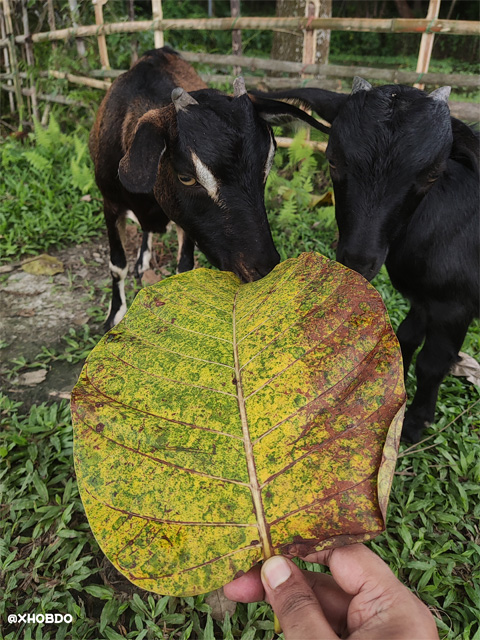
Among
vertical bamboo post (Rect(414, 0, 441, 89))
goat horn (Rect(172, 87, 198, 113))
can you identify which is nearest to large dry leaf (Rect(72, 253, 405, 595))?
goat horn (Rect(172, 87, 198, 113))

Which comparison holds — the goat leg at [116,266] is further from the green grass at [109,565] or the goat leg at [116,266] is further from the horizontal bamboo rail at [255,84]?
the horizontal bamboo rail at [255,84]

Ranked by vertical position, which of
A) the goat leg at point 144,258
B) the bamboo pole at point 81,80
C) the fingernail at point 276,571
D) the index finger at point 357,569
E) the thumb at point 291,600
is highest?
the bamboo pole at point 81,80

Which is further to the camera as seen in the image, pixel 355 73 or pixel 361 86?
pixel 355 73

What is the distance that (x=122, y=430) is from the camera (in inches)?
45.6

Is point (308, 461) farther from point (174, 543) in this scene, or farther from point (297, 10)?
point (297, 10)

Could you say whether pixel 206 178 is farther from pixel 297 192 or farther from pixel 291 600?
pixel 297 192

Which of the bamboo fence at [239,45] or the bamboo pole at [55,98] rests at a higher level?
the bamboo fence at [239,45]

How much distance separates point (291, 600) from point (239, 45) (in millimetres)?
7501

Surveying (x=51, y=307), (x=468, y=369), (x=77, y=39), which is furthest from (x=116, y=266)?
(x=77, y=39)

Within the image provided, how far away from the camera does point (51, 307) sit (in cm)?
427

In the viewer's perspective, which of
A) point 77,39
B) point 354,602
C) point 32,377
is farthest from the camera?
point 77,39

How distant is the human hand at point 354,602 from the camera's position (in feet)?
3.53

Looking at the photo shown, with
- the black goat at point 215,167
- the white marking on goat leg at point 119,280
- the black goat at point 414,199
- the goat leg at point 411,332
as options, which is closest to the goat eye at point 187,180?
the black goat at point 215,167

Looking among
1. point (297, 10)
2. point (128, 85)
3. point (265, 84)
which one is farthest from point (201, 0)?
point (128, 85)
